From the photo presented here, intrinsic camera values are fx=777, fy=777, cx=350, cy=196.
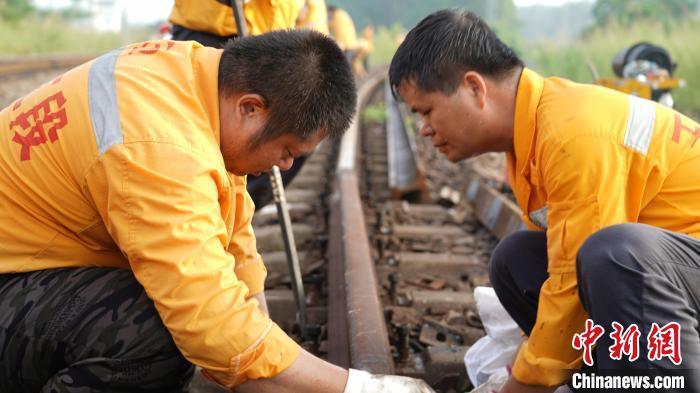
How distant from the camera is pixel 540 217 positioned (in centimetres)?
236

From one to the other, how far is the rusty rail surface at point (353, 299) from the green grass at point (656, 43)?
17.6ft

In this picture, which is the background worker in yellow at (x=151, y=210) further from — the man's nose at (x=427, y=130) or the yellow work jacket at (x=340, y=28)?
the yellow work jacket at (x=340, y=28)

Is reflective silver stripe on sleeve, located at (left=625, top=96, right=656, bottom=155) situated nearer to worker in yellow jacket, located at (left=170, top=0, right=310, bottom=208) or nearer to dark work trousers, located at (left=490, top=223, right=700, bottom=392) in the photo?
dark work trousers, located at (left=490, top=223, right=700, bottom=392)

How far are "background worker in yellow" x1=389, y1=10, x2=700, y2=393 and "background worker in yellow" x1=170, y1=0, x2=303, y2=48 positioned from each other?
1.47 metres

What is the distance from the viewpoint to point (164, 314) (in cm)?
188

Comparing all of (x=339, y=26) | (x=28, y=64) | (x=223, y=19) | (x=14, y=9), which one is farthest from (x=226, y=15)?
(x=14, y=9)

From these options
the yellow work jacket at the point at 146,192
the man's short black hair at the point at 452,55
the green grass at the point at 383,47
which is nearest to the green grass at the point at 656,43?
the man's short black hair at the point at 452,55

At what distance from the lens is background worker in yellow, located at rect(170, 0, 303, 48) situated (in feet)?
12.2

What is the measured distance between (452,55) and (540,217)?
0.56 metres

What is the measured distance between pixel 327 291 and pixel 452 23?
1.77 meters

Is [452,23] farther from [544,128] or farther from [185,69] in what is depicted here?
[185,69]

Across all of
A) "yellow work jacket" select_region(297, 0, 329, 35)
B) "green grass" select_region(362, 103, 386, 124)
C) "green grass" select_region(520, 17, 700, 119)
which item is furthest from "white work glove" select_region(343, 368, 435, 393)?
"green grass" select_region(362, 103, 386, 124)

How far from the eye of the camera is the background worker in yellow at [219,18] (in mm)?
3719

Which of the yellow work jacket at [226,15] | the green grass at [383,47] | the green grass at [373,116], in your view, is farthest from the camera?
the green grass at [383,47]
